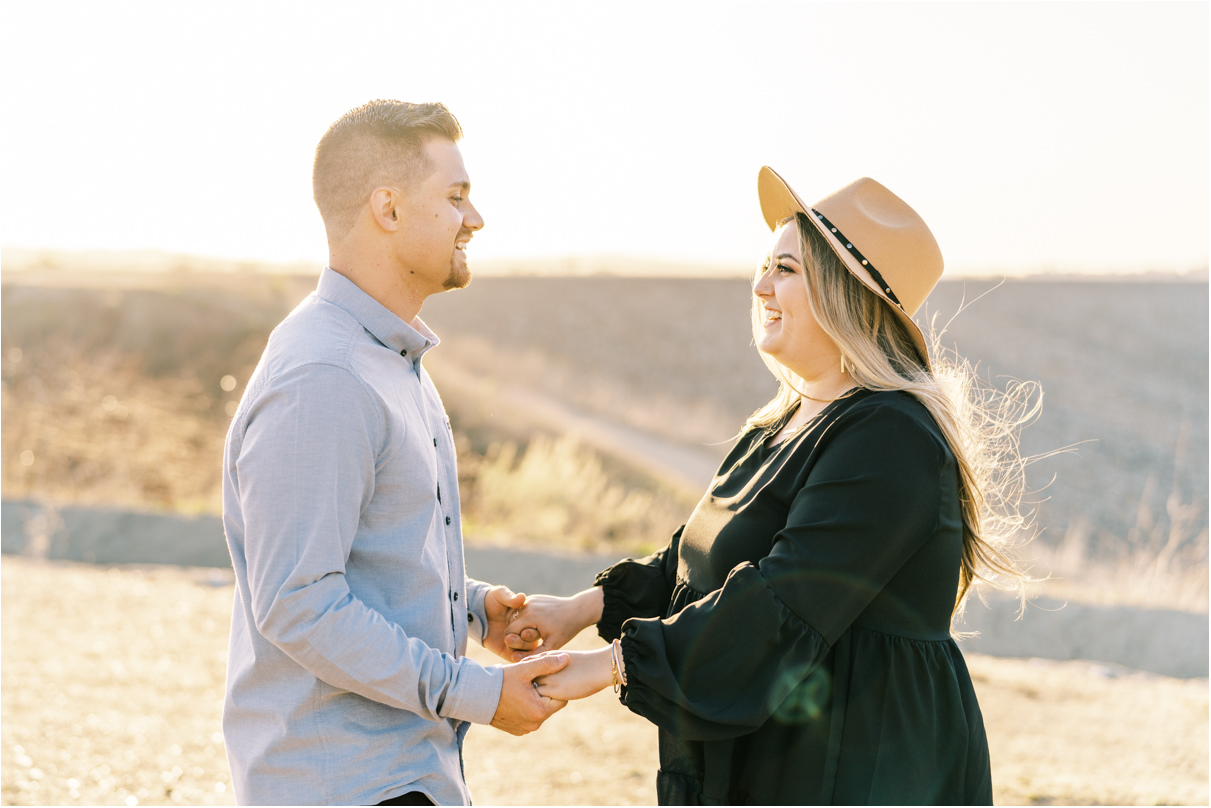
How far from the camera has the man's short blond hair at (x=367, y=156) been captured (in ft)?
7.34

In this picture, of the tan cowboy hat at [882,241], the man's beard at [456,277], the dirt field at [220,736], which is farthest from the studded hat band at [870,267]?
the dirt field at [220,736]

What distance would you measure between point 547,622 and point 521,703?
0.73m

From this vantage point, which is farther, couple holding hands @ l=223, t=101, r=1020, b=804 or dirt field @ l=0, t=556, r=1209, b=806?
dirt field @ l=0, t=556, r=1209, b=806

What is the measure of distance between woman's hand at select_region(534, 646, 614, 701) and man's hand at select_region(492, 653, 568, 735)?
4 cm

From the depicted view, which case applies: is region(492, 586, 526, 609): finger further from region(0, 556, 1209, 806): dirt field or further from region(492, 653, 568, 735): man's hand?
region(0, 556, 1209, 806): dirt field

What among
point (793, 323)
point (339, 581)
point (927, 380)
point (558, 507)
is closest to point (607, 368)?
point (558, 507)

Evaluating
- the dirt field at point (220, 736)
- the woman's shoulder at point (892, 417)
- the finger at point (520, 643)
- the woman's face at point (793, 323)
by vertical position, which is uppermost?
the woman's face at point (793, 323)

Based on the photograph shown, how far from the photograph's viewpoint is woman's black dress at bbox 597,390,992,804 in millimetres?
2041

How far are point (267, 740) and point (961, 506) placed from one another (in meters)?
1.66

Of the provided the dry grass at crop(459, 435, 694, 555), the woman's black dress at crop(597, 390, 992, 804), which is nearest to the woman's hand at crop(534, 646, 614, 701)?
the woman's black dress at crop(597, 390, 992, 804)

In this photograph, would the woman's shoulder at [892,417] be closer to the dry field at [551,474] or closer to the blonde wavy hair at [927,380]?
the blonde wavy hair at [927,380]

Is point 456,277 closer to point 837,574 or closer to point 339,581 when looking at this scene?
point 339,581

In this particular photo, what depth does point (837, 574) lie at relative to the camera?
2.04 metres

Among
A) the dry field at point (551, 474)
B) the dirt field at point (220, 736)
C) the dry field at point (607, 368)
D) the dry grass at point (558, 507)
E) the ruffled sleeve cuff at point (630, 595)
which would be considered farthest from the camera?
the dry field at point (607, 368)
